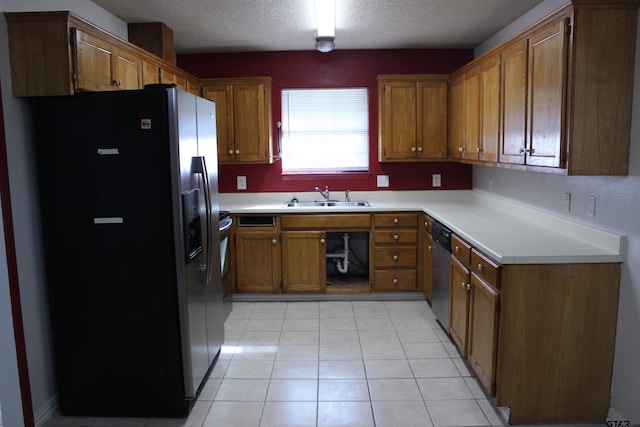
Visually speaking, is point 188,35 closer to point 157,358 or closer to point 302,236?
point 302,236

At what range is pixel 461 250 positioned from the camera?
3.11 metres

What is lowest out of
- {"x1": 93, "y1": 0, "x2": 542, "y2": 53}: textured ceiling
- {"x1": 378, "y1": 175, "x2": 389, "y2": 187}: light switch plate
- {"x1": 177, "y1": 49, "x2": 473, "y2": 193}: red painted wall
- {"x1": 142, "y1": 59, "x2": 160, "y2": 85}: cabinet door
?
{"x1": 378, "y1": 175, "x2": 389, "y2": 187}: light switch plate

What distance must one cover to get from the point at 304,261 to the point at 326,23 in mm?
2071

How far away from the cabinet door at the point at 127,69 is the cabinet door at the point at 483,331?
2.48 meters

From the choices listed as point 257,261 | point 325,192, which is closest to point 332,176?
point 325,192

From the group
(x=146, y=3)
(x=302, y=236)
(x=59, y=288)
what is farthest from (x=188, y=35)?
(x=59, y=288)

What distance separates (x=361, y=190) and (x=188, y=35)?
7.28ft

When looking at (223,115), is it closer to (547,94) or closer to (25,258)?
(25,258)

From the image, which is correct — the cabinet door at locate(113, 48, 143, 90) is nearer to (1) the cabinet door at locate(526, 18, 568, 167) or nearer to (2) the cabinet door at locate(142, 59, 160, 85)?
(2) the cabinet door at locate(142, 59, 160, 85)

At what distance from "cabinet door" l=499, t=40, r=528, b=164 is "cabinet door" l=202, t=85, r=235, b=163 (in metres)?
2.52

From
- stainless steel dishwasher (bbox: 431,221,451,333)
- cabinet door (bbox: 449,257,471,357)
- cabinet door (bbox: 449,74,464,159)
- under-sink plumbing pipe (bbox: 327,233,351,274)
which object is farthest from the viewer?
under-sink plumbing pipe (bbox: 327,233,351,274)

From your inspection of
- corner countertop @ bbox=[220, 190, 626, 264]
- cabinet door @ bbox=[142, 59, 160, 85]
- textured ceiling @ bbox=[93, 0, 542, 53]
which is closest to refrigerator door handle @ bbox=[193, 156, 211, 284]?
cabinet door @ bbox=[142, 59, 160, 85]

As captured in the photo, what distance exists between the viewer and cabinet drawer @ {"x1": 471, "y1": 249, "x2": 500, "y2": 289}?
8.12 ft

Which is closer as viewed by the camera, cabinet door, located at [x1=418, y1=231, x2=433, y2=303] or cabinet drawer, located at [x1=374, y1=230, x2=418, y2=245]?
cabinet door, located at [x1=418, y1=231, x2=433, y2=303]
